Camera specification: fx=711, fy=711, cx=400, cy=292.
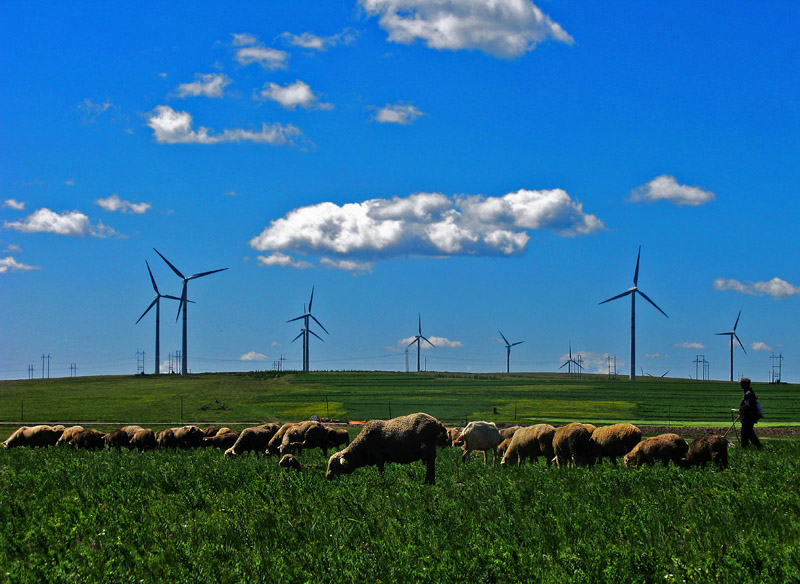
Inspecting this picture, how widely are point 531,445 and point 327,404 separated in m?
61.8

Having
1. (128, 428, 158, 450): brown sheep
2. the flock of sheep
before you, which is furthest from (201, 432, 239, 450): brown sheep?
(128, 428, 158, 450): brown sheep

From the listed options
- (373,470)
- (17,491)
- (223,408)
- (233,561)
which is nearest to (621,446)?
(373,470)

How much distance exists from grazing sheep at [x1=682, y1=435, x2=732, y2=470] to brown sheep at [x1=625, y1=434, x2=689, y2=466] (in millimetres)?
374

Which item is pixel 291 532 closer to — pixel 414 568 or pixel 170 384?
pixel 414 568

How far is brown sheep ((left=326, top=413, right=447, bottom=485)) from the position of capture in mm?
17094

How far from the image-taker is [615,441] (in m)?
20.8

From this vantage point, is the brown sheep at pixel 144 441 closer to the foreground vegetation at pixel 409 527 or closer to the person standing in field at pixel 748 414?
the foreground vegetation at pixel 409 527

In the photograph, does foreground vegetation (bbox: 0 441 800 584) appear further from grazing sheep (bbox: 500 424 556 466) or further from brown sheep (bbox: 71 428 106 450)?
brown sheep (bbox: 71 428 106 450)

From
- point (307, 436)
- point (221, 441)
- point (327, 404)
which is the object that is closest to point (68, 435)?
point (221, 441)

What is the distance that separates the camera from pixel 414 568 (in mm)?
9102

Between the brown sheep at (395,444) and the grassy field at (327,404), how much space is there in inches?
1653

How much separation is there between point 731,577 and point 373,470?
10.7 meters

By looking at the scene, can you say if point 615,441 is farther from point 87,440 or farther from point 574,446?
point 87,440

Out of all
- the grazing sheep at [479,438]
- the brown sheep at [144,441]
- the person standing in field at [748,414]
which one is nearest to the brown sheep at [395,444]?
the grazing sheep at [479,438]
